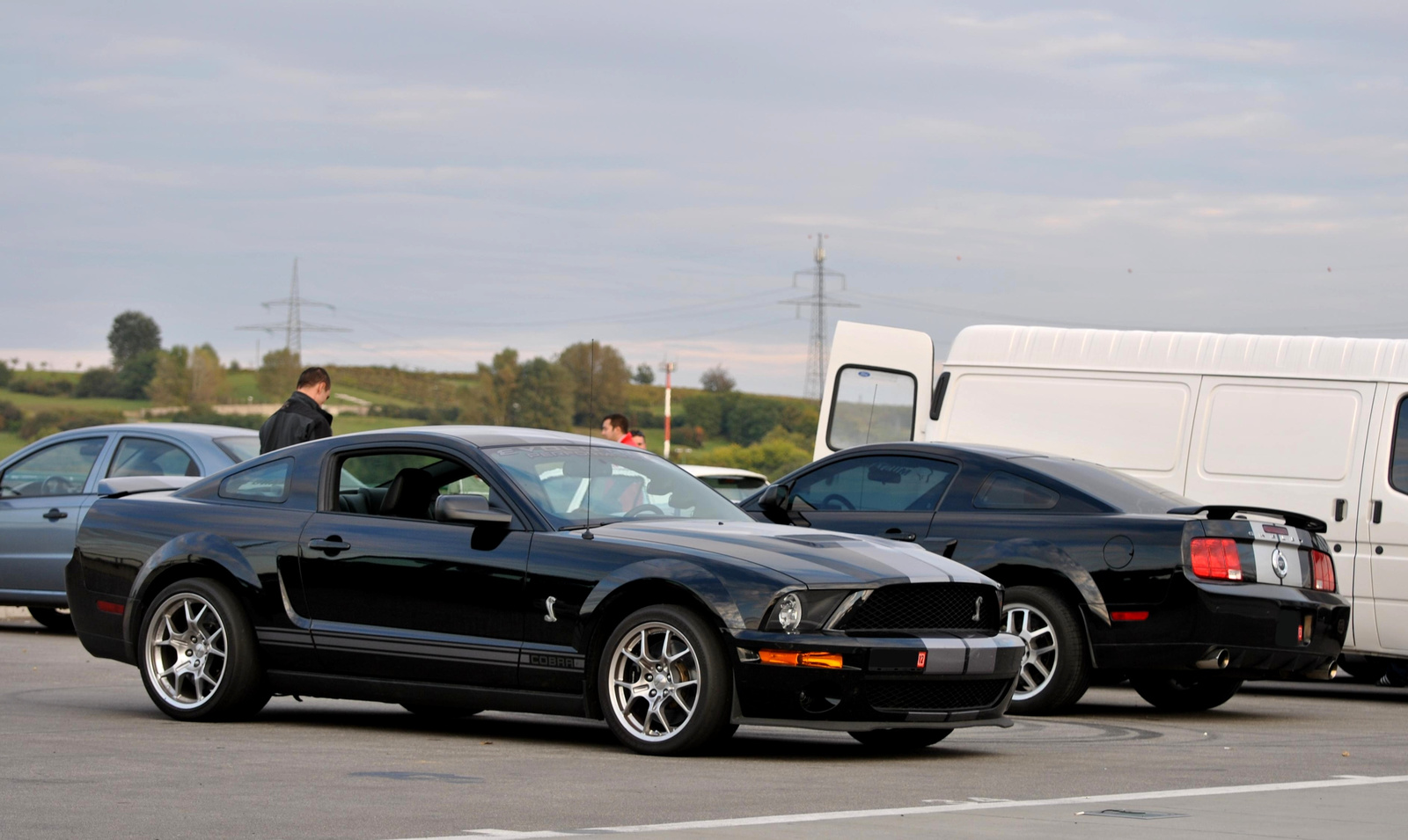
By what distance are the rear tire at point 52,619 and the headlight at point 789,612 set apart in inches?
413

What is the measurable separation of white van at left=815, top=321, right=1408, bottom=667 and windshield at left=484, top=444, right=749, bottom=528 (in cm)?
512

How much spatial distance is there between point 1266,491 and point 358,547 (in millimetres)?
6755

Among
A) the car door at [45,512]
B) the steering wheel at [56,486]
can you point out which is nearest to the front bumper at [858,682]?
the car door at [45,512]

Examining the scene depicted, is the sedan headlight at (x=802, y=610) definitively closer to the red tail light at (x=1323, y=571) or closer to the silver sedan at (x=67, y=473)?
the red tail light at (x=1323, y=571)

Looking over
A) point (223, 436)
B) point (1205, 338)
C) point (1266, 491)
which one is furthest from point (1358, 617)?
point (223, 436)

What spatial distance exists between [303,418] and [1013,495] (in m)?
5.16

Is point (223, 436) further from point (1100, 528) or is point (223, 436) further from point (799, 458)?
point (799, 458)

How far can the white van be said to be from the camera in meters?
12.4

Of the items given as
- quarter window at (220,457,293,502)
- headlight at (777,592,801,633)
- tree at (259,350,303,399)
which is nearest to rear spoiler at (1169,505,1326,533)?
headlight at (777,592,801,633)

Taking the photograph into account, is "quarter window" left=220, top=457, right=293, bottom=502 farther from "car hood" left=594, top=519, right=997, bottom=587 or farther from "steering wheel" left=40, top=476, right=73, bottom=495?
"steering wheel" left=40, top=476, right=73, bottom=495

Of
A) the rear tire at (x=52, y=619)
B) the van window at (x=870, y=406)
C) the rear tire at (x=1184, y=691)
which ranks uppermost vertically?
the van window at (x=870, y=406)

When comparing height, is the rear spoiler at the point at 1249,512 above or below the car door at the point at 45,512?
above

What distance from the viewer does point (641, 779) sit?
7.29m

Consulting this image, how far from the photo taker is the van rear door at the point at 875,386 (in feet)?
53.2
